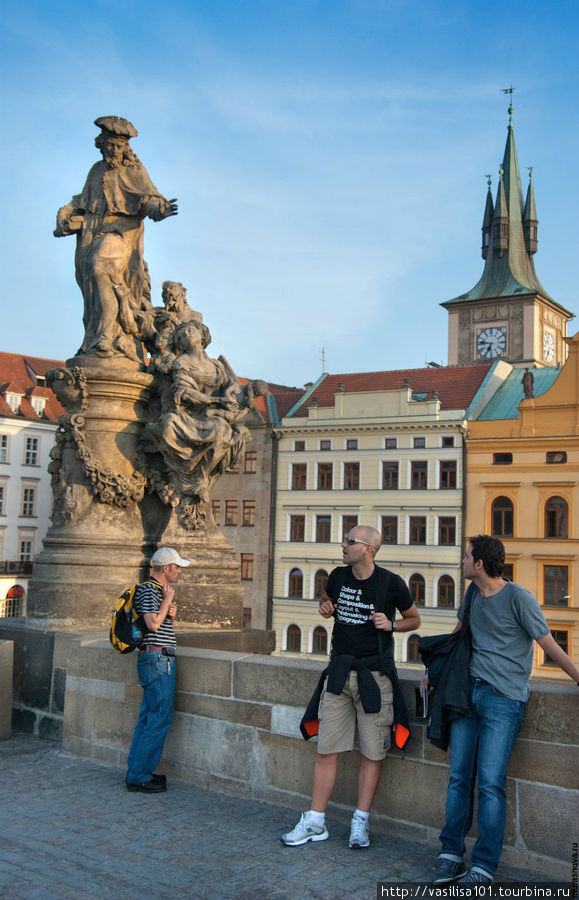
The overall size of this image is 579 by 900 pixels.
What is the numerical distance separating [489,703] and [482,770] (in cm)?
31

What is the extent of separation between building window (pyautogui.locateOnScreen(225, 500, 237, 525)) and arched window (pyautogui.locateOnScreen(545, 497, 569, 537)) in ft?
53.4

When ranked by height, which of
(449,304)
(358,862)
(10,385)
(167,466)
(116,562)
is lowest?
(358,862)

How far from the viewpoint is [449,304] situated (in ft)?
252

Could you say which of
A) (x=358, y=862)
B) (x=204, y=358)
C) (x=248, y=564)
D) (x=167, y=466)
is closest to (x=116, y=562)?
(x=167, y=466)

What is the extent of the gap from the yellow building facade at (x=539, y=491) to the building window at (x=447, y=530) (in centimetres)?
91

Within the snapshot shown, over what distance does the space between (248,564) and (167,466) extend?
134 feet

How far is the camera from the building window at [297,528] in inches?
1928

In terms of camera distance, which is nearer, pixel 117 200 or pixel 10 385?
pixel 117 200

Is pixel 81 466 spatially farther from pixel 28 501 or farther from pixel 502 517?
pixel 28 501

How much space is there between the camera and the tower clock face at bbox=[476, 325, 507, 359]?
73.2 metres

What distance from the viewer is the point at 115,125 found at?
31.1 feet

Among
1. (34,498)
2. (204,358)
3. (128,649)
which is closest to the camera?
(128,649)

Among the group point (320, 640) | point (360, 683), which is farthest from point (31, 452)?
point (360, 683)

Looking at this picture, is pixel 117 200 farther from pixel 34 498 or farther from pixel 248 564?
pixel 34 498
